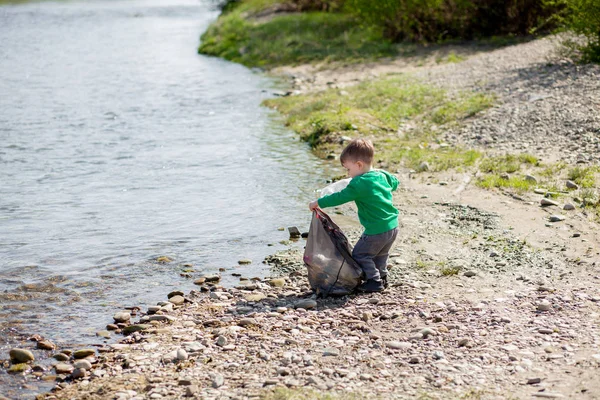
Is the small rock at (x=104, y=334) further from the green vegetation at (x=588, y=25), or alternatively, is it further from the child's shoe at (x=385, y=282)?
the green vegetation at (x=588, y=25)

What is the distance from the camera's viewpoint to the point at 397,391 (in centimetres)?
628

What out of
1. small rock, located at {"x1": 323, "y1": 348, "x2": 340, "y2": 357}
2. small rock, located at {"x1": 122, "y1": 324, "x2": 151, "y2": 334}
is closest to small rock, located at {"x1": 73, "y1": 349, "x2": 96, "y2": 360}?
small rock, located at {"x1": 122, "y1": 324, "x2": 151, "y2": 334}

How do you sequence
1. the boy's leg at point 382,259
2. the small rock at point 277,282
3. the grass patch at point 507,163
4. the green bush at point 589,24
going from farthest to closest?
the green bush at point 589,24, the grass patch at point 507,163, the small rock at point 277,282, the boy's leg at point 382,259

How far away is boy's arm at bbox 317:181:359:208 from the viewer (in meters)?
8.24

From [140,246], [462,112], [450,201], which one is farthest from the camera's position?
[462,112]

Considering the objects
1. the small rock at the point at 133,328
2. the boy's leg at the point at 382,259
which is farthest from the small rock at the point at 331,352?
the small rock at the point at 133,328

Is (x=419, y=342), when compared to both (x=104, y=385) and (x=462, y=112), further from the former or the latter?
(x=462, y=112)

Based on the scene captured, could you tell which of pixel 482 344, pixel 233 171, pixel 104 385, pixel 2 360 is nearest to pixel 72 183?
pixel 233 171

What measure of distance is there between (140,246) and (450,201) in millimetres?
4589

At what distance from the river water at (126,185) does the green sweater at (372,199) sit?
1.84 metres

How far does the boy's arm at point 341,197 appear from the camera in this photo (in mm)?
8242

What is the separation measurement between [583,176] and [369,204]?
17.1ft

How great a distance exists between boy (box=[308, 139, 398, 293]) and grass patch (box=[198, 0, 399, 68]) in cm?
1774

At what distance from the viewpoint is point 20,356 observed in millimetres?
7465
